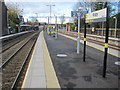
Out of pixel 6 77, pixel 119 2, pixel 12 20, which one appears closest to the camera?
pixel 6 77

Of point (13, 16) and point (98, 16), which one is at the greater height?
point (13, 16)

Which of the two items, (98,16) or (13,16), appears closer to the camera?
(98,16)

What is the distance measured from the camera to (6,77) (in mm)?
6703

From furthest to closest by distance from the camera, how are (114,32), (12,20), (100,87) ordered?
(12,20), (114,32), (100,87)

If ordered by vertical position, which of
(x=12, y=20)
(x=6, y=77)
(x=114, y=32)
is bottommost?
(x=6, y=77)

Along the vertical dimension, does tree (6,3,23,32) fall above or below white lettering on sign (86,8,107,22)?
above

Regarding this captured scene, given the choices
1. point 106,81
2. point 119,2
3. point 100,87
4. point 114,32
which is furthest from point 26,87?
point 119,2

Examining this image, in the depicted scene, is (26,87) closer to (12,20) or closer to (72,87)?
(72,87)

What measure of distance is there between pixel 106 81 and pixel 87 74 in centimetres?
98

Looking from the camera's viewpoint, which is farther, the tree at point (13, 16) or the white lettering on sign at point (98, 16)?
the tree at point (13, 16)

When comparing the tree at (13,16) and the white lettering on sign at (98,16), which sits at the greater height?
the tree at (13,16)

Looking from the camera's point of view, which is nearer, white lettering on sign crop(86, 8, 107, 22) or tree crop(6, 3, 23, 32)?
white lettering on sign crop(86, 8, 107, 22)

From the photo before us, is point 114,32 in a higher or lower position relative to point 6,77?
higher

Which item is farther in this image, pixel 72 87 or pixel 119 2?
pixel 119 2
